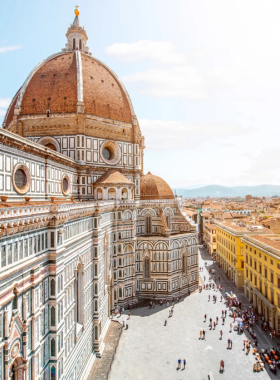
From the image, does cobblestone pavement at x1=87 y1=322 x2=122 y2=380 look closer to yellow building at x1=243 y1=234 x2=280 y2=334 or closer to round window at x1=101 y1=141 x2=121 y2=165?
yellow building at x1=243 y1=234 x2=280 y2=334

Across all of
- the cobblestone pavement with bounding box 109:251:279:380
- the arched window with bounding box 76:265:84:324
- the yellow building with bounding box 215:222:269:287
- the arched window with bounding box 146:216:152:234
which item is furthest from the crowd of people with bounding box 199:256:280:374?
the arched window with bounding box 76:265:84:324

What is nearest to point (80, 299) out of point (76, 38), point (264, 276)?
point (264, 276)

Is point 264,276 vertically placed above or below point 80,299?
below

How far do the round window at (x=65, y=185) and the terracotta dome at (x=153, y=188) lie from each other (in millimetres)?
11945

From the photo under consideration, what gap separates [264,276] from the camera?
94.7ft

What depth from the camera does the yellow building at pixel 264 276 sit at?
1013 inches

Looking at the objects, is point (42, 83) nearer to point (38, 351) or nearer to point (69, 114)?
point (69, 114)

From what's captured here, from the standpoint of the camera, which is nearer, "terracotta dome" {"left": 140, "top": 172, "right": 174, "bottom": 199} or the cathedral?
the cathedral

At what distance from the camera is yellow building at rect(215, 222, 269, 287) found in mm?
39062

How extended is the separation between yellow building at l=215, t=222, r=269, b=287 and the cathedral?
602 centimetres

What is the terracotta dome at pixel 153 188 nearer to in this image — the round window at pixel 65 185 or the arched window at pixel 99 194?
the arched window at pixel 99 194

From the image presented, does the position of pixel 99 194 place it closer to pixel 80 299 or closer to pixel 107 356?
pixel 80 299

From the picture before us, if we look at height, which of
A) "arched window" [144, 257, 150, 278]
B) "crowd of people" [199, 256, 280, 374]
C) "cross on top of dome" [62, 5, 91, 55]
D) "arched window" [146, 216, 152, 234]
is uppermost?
"cross on top of dome" [62, 5, 91, 55]

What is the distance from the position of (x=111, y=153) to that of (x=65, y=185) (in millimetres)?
8667
